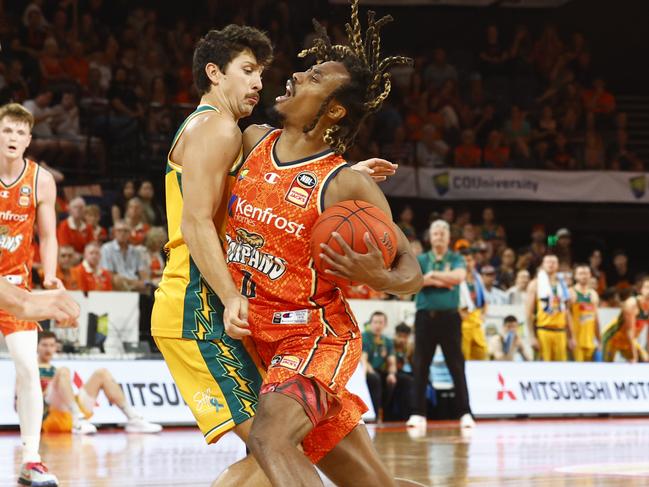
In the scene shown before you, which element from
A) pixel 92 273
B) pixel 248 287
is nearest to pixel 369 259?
pixel 248 287

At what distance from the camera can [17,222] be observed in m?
Result: 6.74

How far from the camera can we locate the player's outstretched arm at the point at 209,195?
149 inches

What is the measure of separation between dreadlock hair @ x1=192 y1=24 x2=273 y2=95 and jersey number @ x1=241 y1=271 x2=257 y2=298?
0.83m

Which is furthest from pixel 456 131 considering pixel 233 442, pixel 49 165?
pixel 233 442

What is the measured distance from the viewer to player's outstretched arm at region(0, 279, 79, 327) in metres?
3.17

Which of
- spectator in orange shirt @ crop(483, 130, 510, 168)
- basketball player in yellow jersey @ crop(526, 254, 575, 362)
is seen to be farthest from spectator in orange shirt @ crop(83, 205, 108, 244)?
spectator in orange shirt @ crop(483, 130, 510, 168)

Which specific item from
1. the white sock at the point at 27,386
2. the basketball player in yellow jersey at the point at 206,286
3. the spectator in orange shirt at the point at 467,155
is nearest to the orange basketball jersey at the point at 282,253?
the basketball player in yellow jersey at the point at 206,286

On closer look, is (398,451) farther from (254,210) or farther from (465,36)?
(465,36)

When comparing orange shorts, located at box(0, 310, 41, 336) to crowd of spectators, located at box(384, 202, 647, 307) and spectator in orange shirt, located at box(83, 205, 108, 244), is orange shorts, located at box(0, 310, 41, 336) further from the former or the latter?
crowd of spectators, located at box(384, 202, 647, 307)

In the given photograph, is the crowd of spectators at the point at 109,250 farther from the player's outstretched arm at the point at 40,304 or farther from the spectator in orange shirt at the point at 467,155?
the player's outstretched arm at the point at 40,304

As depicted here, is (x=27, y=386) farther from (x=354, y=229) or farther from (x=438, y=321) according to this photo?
(x=438, y=321)

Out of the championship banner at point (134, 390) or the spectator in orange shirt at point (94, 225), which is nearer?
the championship banner at point (134, 390)

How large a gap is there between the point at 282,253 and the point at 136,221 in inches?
376

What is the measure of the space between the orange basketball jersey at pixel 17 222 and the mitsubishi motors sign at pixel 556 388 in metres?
6.95
